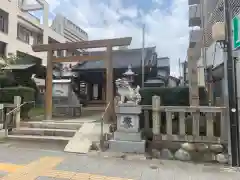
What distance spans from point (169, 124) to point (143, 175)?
201 cm

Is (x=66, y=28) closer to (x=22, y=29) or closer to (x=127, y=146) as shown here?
(x=22, y=29)

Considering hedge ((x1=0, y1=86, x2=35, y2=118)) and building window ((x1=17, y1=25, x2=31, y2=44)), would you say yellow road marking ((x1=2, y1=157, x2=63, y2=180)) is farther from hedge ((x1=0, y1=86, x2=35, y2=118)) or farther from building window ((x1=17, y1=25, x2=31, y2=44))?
building window ((x1=17, y1=25, x2=31, y2=44))

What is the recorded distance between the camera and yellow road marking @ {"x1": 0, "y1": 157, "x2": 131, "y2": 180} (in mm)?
4141

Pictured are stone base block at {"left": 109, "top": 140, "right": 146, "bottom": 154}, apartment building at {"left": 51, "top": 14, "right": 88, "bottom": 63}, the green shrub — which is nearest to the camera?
stone base block at {"left": 109, "top": 140, "right": 146, "bottom": 154}

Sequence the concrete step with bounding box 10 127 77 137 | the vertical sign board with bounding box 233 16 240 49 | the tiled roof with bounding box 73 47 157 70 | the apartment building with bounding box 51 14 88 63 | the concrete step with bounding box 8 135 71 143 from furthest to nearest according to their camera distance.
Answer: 1. the apartment building with bounding box 51 14 88 63
2. the tiled roof with bounding box 73 47 157 70
3. the concrete step with bounding box 10 127 77 137
4. the concrete step with bounding box 8 135 71 143
5. the vertical sign board with bounding box 233 16 240 49

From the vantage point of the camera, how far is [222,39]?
491 cm

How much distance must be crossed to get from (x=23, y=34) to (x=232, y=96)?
77.9 ft

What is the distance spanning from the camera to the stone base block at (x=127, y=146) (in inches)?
226

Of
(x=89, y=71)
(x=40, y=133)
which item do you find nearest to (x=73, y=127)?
(x=40, y=133)

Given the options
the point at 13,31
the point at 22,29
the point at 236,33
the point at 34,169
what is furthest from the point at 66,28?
the point at 236,33

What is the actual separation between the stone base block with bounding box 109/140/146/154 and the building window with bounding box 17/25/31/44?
808 inches

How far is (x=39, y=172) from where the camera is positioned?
4395mm

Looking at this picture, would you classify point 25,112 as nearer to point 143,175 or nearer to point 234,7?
point 143,175

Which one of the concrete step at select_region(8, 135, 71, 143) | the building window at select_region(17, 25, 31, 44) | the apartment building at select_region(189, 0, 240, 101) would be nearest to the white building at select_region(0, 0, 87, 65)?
the building window at select_region(17, 25, 31, 44)
